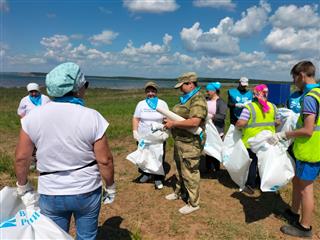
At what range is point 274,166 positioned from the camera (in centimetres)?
371

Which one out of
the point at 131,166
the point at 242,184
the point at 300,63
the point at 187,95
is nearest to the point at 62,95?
the point at 187,95

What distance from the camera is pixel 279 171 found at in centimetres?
369

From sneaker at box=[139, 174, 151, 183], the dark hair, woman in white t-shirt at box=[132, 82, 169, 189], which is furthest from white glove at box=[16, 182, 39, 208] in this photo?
sneaker at box=[139, 174, 151, 183]

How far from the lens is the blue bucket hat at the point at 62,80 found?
2.09 metres

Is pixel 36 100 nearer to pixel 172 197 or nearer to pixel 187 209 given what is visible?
pixel 172 197

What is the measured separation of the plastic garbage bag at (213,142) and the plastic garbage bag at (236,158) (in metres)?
0.51

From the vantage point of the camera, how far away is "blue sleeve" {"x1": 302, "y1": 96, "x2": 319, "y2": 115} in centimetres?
315

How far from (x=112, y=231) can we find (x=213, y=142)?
244 centimetres

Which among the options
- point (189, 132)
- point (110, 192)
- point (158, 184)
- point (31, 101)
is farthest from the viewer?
point (31, 101)

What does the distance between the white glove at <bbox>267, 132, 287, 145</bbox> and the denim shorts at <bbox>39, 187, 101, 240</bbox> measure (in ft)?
8.12

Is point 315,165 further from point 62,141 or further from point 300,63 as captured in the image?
point 62,141

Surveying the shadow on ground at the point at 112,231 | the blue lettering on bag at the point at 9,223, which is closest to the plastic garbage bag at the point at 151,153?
the shadow on ground at the point at 112,231

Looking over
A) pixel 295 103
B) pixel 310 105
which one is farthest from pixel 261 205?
pixel 310 105

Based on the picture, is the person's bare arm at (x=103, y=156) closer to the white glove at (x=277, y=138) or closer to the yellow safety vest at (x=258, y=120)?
the white glove at (x=277, y=138)
